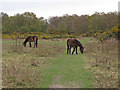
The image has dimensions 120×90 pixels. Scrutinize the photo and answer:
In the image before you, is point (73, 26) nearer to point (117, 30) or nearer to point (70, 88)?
point (117, 30)

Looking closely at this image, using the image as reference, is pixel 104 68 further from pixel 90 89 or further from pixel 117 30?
pixel 117 30

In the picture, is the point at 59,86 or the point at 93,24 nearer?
the point at 59,86

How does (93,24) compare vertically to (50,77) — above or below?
above

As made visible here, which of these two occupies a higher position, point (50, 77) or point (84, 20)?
point (84, 20)

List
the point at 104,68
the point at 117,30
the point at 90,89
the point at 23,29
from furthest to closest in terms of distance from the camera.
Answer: the point at 23,29
the point at 117,30
the point at 104,68
the point at 90,89

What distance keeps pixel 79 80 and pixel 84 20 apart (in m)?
56.9

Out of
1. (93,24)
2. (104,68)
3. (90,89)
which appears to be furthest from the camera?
(93,24)

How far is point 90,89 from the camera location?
20.8ft

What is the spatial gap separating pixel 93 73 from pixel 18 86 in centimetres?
346

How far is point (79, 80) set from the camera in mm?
7441

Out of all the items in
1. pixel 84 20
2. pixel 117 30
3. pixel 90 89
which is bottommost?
pixel 90 89

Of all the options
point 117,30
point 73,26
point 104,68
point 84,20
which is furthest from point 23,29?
point 104,68

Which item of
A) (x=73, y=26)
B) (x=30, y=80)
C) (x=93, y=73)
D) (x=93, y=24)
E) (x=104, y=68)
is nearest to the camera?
(x=30, y=80)

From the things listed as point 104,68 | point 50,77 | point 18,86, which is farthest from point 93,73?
point 18,86
